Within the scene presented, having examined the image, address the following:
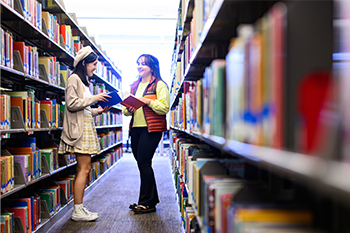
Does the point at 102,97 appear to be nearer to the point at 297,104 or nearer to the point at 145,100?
the point at 145,100

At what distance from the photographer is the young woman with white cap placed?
253 cm

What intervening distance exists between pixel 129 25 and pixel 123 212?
19.6 feet

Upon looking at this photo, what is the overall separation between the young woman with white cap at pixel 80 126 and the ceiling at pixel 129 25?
13.7 ft

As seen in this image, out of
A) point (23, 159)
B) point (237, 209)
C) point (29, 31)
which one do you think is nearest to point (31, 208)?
point (23, 159)

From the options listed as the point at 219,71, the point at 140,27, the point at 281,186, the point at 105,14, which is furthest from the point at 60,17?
the point at 140,27

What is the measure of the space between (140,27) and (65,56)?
498cm

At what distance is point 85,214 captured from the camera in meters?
2.72

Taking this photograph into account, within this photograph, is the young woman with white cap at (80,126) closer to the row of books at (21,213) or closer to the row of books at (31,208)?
the row of books at (31,208)

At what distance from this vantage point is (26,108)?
87.4 inches

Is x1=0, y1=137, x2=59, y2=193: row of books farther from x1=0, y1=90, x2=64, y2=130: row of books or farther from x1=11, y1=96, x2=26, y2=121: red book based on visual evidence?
x1=11, y1=96, x2=26, y2=121: red book

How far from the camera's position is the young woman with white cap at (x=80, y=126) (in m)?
2.53

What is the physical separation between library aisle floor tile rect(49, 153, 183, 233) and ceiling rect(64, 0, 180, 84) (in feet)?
Answer: 12.7

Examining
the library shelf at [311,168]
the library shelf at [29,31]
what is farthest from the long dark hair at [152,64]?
the library shelf at [311,168]

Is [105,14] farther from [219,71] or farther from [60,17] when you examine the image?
[219,71]
